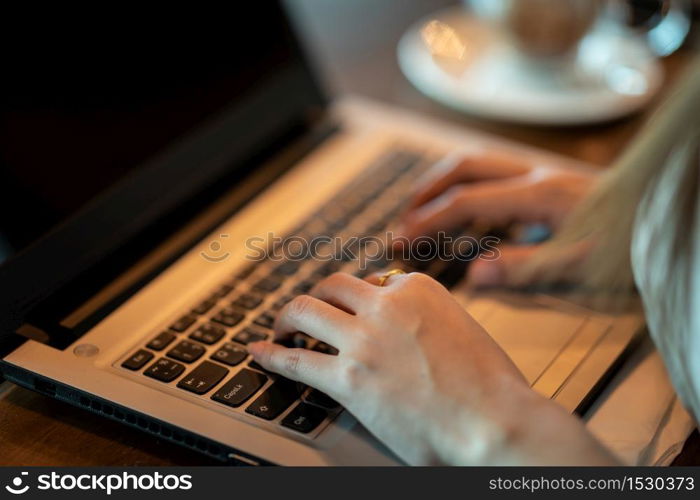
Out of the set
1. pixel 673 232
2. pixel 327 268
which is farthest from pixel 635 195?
pixel 327 268

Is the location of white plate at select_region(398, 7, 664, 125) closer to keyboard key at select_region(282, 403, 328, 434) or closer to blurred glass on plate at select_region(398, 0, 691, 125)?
blurred glass on plate at select_region(398, 0, 691, 125)

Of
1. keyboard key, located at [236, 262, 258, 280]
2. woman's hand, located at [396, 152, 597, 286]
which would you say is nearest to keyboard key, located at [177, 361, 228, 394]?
keyboard key, located at [236, 262, 258, 280]

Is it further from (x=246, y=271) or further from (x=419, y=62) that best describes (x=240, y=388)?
(x=419, y=62)

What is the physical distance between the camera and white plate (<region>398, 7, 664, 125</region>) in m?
0.93

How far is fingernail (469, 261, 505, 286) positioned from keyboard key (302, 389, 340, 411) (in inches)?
7.5

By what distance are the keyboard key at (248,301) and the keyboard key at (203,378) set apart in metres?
0.07

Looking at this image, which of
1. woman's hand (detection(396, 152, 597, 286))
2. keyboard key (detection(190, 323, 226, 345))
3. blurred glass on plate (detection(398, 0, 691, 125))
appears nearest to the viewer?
keyboard key (detection(190, 323, 226, 345))

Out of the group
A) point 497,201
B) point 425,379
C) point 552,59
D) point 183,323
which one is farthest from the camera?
point 552,59

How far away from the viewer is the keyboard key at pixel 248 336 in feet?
1.97

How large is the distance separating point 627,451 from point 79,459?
0.35m

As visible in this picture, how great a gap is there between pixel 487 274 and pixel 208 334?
0.23 m

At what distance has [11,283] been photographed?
582 mm

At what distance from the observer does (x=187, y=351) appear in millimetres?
586

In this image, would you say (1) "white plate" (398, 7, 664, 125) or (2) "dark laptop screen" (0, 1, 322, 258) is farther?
(1) "white plate" (398, 7, 664, 125)
